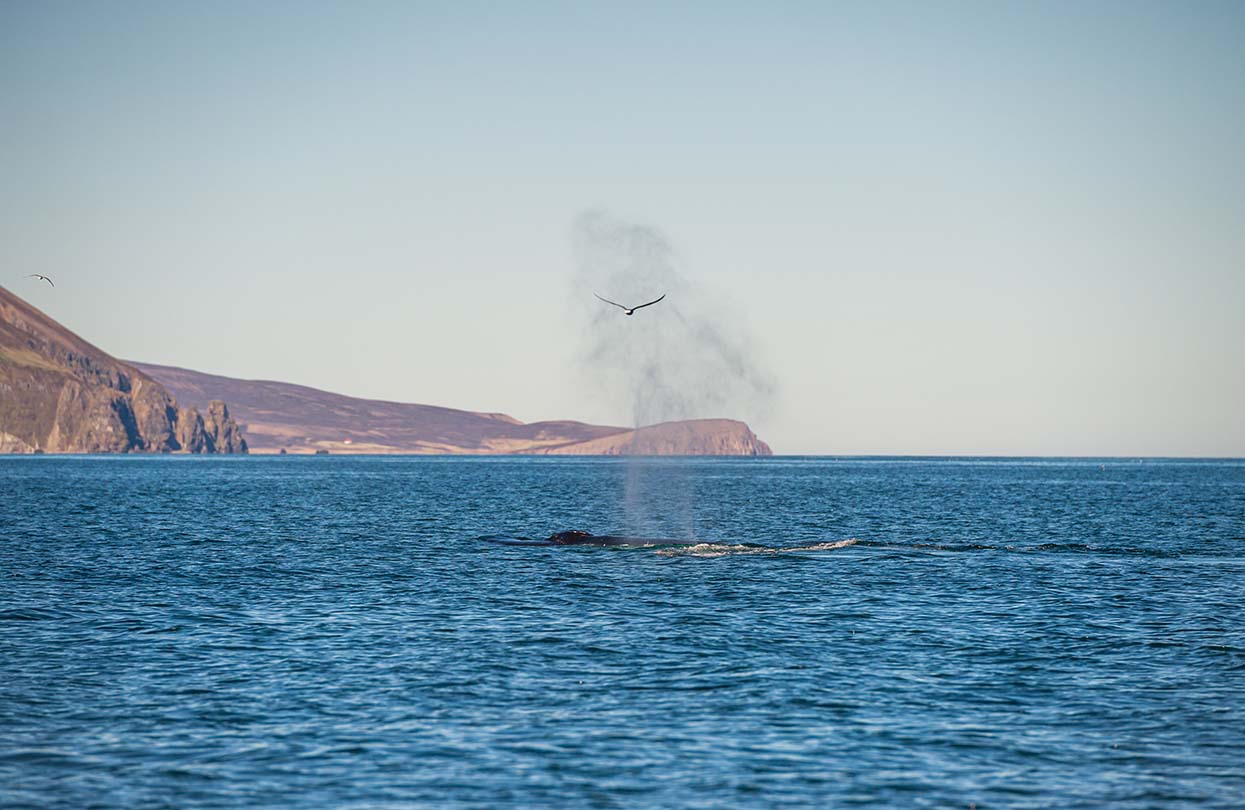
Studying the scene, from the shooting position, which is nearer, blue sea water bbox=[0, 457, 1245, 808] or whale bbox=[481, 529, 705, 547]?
blue sea water bbox=[0, 457, 1245, 808]

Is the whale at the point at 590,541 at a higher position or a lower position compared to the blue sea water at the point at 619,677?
higher

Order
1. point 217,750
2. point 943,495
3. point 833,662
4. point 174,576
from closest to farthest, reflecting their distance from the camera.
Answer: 1. point 217,750
2. point 833,662
3. point 174,576
4. point 943,495

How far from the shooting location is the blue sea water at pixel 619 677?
74.4 ft

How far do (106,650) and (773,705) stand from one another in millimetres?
20144

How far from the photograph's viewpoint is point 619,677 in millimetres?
31531

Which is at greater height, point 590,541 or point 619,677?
point 590,541

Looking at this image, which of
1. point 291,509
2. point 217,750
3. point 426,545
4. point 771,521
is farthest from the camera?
point 291,509

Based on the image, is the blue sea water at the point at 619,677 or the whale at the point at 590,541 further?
the whale at the point at 590,541

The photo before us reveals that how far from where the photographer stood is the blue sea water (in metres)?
22.7

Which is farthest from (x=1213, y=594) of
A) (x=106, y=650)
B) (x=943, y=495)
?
(x=943, y=495)

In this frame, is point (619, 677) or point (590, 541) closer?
point (619, 677)

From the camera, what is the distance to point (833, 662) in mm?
33969

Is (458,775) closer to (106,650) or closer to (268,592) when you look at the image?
(106,650)

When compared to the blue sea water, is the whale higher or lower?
higher
